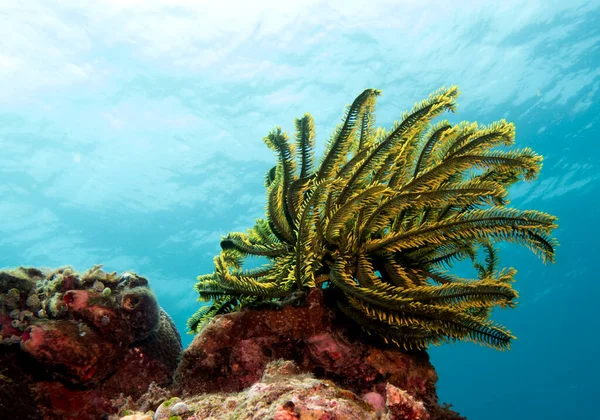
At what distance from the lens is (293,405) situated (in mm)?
1935

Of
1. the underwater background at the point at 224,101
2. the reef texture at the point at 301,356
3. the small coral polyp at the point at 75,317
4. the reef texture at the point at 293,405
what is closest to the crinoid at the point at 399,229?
the reef texture at the point at 301,356

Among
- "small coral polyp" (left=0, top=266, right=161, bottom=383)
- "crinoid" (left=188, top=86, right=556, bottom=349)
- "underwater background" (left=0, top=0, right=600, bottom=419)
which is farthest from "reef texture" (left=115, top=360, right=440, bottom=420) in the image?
"underwater background" (left=0, top=0, right=600, bottom=419)

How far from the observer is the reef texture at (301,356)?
3.45 meters

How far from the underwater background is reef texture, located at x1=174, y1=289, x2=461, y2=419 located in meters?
22.0

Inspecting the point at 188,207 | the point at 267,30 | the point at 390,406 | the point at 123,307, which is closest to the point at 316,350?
the point at 390,406

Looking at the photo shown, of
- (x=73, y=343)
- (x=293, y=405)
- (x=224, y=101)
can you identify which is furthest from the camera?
(x=224, y=101)

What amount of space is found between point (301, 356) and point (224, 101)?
25.8 meters

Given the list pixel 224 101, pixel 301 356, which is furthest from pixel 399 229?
pixel 224 101

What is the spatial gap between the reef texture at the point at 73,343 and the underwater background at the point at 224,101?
2162 centimetres

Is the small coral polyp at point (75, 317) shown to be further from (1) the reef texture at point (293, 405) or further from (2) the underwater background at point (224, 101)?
(2) the underwater background at point (224, 101)

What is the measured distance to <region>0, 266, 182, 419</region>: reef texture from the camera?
11.2 feet

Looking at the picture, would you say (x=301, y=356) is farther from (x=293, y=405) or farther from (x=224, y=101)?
(x=224, y=101)

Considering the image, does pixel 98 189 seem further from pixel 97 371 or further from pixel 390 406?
pixel 390 406

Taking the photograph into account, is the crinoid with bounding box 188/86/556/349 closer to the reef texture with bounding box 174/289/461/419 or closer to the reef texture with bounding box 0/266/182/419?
the reef texture with bounding box 174/289/461/419
